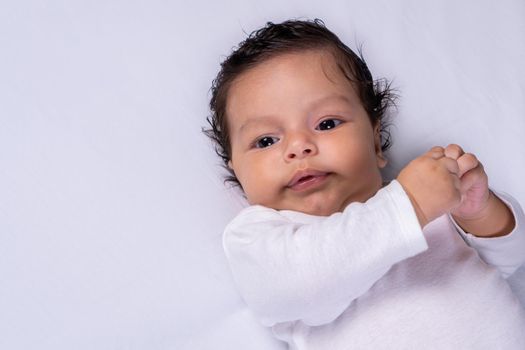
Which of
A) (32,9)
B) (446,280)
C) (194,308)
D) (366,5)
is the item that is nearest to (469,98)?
(366,5)

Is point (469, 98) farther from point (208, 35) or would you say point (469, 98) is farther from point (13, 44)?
point (13, 44)

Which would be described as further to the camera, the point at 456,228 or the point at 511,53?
the point at 511,53

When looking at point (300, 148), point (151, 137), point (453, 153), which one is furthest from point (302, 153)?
point (151, 137)

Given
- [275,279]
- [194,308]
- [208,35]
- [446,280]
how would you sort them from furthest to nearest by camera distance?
1. [208,35]
2. [194,308]
3. [446,280]
4. [275,279]

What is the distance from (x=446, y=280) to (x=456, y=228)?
0.13 metres

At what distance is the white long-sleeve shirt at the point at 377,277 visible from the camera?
0.80 meters

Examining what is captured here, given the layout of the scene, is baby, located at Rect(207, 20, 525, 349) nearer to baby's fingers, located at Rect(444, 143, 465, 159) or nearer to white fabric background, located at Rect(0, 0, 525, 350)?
baby's fingers, located at Rect(444, 143, 465, 159)

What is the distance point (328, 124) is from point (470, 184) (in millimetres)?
230

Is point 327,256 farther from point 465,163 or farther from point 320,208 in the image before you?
point 465,163

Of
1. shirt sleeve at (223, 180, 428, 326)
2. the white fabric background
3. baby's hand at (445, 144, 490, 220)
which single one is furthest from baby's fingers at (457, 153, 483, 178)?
the white fabric background

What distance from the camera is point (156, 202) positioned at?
3.56 feet

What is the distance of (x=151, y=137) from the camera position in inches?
44.1

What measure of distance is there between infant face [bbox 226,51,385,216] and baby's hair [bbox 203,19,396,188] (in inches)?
0.9

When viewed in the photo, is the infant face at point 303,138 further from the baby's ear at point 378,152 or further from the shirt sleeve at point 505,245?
the shirt sleeve at point 505,245
